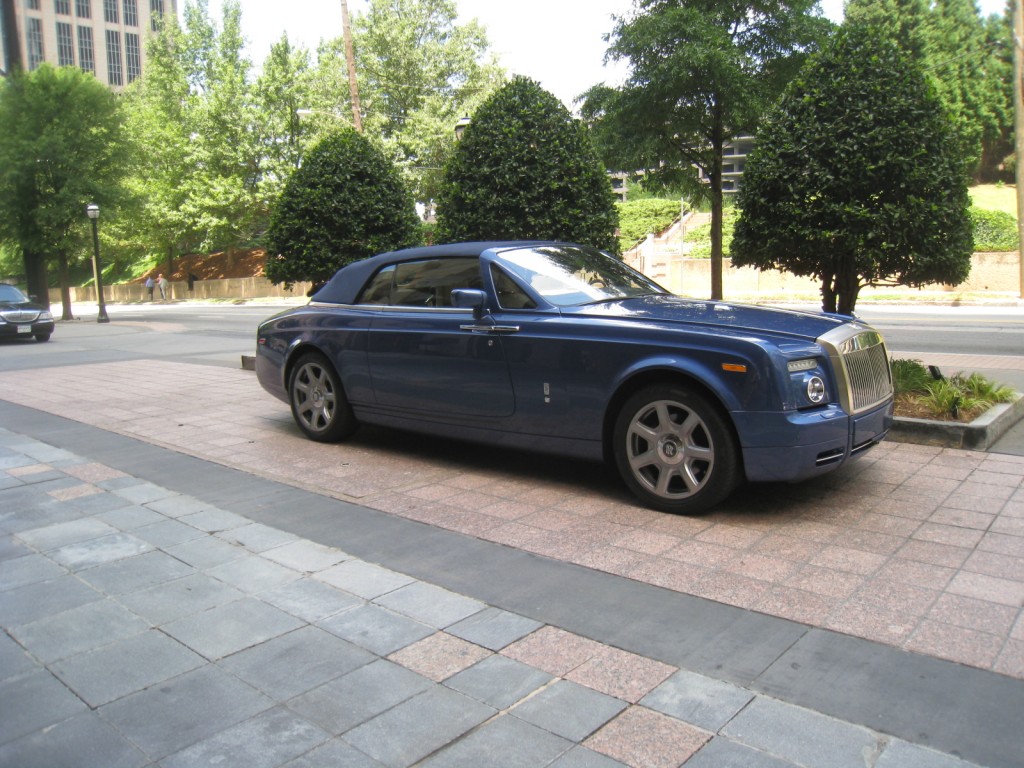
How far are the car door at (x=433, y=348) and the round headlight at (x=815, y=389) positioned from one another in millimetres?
1875

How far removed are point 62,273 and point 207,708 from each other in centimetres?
3564

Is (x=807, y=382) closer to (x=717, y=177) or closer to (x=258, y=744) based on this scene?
(x=258, y=744)

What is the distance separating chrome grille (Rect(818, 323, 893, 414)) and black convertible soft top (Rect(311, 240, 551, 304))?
232 centimetres

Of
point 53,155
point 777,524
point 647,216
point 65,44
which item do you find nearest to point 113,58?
point 65,44

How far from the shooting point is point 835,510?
16.5ft

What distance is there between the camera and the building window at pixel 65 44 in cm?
10962

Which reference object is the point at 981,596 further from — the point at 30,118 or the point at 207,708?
the point at 30,118

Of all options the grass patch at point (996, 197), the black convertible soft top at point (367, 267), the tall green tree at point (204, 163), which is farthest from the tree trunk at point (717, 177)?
the grass patch at point (996, 197)

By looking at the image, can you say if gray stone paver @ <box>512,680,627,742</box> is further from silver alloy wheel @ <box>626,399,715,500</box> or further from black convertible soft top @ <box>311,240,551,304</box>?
black convertible soft top @ <box>311,240,551,304</box>

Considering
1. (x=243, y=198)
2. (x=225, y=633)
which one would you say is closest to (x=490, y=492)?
(x=225, y=633)

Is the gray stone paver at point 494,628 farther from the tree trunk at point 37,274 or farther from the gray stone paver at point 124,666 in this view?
the tree trunk at point 37,274

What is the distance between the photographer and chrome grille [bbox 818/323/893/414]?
4.87m

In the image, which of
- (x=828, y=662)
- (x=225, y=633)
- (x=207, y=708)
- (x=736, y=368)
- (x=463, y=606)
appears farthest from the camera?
(x=736, y=368)

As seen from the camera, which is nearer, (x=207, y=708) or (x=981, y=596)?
(x=207, y=708)
